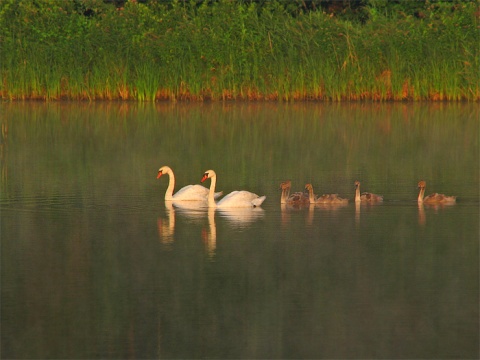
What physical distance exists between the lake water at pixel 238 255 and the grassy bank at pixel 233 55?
8512mm

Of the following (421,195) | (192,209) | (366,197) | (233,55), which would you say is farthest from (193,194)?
(233,55)

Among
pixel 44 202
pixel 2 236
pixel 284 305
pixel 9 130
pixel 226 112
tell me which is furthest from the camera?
pixel 226 112

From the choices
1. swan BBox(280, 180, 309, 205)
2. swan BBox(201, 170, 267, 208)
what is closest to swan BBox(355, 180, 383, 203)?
swan BBox(280, 180, 309, 205)

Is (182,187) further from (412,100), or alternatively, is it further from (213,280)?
(412,100)

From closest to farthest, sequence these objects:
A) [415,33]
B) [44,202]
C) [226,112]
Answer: [44,202] → [226,112] → [415,33]

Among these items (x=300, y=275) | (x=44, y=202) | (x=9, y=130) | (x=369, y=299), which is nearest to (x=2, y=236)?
(x=44, y=202)

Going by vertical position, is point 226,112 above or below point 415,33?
below

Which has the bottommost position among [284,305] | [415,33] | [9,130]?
[284,305]

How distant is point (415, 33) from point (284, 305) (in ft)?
74.3

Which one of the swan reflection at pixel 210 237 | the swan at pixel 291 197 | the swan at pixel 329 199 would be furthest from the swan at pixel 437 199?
the swan reflection at pixel 210 237

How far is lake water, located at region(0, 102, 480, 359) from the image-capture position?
28.0 feet

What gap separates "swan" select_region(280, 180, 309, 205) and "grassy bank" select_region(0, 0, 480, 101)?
16064 millimetres

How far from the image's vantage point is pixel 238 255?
1127 cm

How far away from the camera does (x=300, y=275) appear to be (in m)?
10.4
